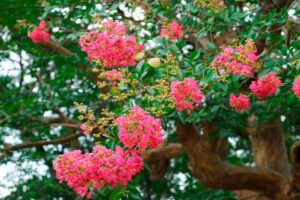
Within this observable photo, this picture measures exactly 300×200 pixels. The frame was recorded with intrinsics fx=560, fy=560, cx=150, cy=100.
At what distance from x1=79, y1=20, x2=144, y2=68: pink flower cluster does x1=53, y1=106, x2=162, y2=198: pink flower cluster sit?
1.40 ft

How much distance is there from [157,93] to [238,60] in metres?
0.41

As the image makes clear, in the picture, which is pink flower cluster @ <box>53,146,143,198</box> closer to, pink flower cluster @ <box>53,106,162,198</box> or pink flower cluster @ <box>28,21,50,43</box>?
pink flower cluster @ <box>53,106,162,198</box>

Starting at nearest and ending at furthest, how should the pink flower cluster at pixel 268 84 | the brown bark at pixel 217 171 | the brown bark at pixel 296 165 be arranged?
the pink flower cluster at pixel 268 84, the brown bark at pixel 296 165, the brown bark at pixel 217 171

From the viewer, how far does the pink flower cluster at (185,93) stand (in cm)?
238

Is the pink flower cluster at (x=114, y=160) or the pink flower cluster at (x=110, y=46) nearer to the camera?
the pink flower cluster at (x=114, y=160)

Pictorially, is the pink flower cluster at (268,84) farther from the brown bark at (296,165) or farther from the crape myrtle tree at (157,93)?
the brown bark at (296,165)

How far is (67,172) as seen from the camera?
7.08 ft

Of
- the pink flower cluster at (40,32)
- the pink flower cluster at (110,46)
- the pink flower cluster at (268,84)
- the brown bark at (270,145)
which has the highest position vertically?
the pink flower cluster at (40,32)

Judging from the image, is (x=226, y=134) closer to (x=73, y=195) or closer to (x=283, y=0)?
(x=283, y=0)

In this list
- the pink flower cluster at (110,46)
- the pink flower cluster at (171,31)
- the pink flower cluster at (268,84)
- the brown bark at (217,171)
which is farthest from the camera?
the brown bark at (217,171)

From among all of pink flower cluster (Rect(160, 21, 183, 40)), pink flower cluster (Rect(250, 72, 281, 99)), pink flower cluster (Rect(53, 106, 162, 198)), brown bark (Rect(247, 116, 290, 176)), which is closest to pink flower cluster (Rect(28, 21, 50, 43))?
pink flower cluster (Rect(160, 21, 183, 40))

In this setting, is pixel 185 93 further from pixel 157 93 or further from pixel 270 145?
pixel 270 145

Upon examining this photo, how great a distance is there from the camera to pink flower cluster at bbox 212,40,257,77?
243 cm

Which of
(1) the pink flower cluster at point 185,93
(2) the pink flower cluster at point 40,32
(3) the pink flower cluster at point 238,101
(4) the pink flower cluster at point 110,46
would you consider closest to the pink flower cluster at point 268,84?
(3) the pink flower cluster at point 238,101
